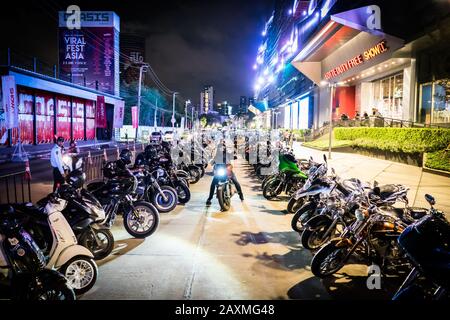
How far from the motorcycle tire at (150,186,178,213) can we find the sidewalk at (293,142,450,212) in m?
5.98

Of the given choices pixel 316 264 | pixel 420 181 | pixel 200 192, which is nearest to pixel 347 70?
pixel 420 181

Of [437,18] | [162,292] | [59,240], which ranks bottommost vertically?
[162,292]

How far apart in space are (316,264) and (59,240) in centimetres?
332

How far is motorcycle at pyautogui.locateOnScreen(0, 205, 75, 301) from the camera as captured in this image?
11.5ft

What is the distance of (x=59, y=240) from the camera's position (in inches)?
166

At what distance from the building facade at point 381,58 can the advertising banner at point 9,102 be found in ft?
58.7

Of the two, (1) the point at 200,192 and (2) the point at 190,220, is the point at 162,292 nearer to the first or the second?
(2) the point at 190,220

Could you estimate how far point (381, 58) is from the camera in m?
23.0

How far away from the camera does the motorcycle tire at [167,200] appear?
26.7ft

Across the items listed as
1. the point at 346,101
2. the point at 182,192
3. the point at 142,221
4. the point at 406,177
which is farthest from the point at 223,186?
the point at 346,101

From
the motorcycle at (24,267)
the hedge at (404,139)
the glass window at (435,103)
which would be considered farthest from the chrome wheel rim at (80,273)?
the glass window at (435,103)

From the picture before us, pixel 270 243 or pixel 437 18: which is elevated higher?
pixel 437 18

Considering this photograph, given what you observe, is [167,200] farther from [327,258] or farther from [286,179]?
[327,258]

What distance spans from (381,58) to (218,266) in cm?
2256
